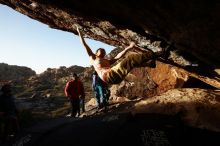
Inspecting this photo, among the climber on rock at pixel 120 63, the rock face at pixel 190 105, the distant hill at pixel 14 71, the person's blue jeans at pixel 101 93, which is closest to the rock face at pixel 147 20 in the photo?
the climber on rock at pixel 120 63

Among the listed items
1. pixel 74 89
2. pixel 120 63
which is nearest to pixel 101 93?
pixel 74 89

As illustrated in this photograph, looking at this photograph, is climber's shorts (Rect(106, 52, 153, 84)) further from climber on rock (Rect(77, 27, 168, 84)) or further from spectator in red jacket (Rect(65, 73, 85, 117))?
spectator in red jacket (Rect(65, 73, 85, 117))

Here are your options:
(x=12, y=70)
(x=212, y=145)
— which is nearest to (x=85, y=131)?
(x=212, y=145)

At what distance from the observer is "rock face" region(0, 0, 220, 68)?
7.24 metres

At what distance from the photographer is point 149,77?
644 inches

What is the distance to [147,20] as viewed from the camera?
862 centimetres

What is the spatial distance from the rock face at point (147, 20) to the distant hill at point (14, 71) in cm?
7322

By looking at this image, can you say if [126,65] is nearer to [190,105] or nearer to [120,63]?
[120,63]

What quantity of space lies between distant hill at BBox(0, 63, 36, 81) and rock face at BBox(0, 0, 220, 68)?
73216mm

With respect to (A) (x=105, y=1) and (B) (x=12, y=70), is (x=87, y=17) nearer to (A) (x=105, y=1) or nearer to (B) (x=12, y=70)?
(A) (x=105, y=1)

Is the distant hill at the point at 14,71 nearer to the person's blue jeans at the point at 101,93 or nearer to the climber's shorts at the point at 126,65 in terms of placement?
the person's blue jeans at the point at 101,93

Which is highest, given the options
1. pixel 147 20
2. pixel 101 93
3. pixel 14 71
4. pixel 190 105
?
pixel 14 71

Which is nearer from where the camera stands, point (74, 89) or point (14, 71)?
point (74, 89)

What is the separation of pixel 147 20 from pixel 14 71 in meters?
83.8
